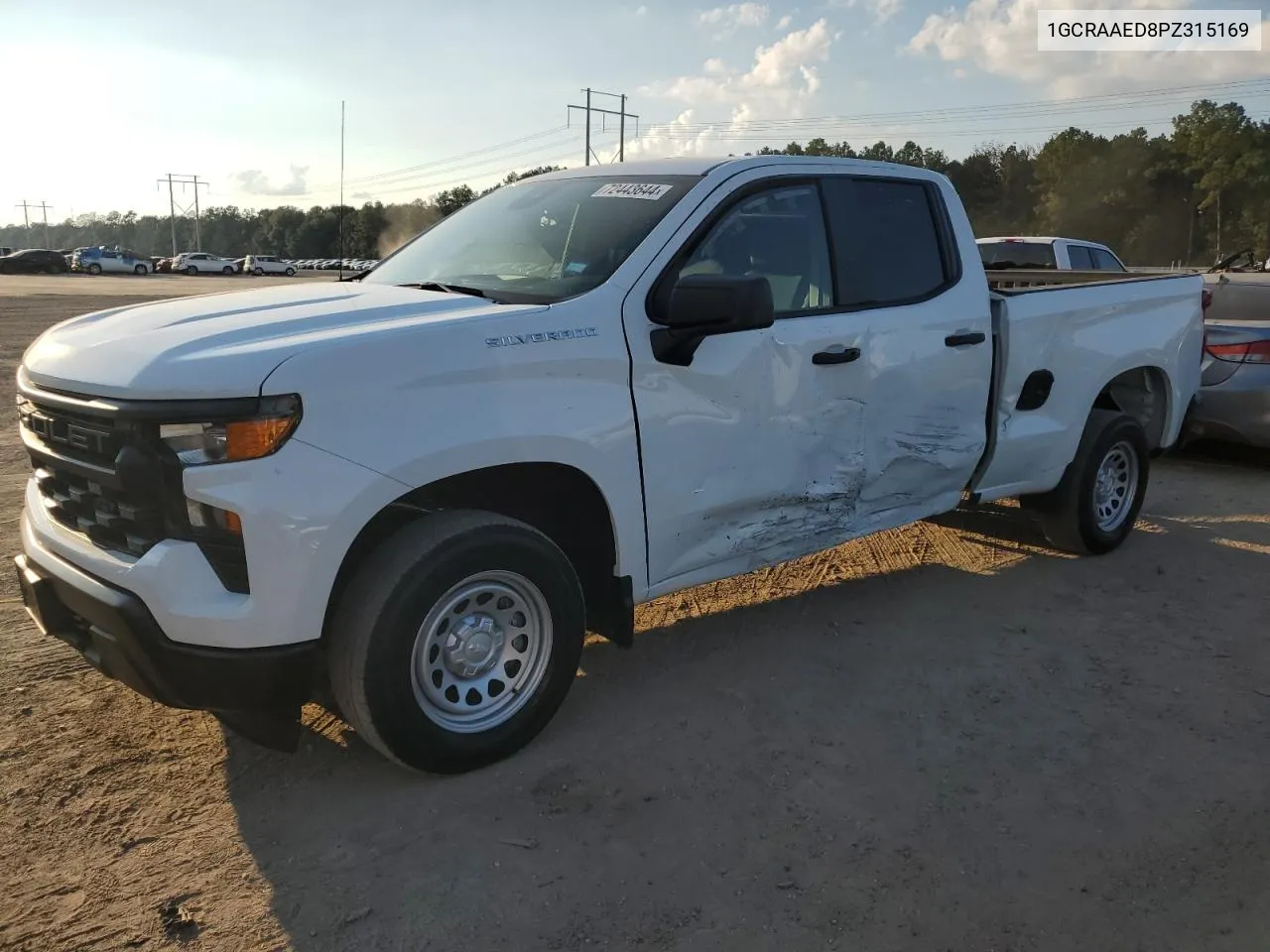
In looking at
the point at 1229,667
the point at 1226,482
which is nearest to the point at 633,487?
the point at 1229,667

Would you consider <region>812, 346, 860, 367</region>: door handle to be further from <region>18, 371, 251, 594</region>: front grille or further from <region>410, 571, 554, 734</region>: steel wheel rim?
<region>18, 371, 251, 594</region>: front grille

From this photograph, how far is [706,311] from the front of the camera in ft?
11.2

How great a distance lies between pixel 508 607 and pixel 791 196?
2.10 meters

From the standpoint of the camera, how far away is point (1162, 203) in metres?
73.7

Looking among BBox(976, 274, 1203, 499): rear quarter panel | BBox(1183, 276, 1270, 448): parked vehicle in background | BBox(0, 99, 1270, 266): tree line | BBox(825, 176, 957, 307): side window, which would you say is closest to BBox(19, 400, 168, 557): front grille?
BBox(825, 176, 957, 307): side window

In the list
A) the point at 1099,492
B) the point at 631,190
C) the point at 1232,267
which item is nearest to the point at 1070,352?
the point at 1099,492

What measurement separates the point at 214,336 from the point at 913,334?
9.38 ft

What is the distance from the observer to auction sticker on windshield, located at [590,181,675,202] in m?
3.96

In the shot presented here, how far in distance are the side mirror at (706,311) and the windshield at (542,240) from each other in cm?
31

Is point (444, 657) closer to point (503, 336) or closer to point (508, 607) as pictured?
point (508, 607)

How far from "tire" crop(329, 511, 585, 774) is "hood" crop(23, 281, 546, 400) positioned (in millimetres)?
656

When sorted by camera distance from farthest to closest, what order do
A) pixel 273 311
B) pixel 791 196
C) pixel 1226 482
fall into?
pixel 1226 482
pixel 791 196
pixel 273 311

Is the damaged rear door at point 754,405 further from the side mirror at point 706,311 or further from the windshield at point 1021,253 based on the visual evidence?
the windshield at point 1021,253

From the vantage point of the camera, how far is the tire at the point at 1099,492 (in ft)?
18.4
